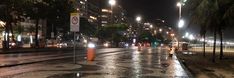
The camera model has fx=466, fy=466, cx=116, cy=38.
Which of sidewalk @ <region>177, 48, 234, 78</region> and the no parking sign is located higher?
the no parking sign

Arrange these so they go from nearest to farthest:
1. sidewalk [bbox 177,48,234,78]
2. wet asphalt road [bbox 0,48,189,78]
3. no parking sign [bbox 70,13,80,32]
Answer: wet asphalt road [bbox 0,48,189,78]
sidewalk [bbox 177,48,234,78]
no parking sign [bbox 70,13,80,32]

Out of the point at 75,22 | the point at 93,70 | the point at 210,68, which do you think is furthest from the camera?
the point at 210,68

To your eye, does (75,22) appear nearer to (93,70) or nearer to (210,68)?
(93,70)

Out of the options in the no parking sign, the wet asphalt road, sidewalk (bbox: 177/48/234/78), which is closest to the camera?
the wet asphalt road

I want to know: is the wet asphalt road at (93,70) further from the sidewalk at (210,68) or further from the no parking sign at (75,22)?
the no parking sign at (75,22)

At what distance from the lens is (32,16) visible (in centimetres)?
7775

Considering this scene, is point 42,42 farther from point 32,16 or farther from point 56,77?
point 56,77

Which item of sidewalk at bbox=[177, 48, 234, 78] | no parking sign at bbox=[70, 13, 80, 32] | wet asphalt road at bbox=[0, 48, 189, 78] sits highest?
no parking sign at bbox=[70, 13, 80, 32]

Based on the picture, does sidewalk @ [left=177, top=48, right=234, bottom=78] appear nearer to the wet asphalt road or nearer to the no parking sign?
the wet asphalt road

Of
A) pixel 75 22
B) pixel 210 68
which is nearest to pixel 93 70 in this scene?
pixel 75 22

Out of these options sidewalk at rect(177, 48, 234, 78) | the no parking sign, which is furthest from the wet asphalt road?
the no parking sign

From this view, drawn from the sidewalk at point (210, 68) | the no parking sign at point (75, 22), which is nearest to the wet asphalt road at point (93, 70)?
the sidewalk at point (210, 68)

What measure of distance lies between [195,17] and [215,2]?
420 cm

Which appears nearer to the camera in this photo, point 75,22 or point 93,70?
point 93,70
